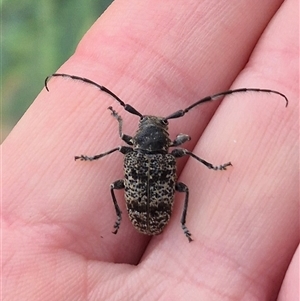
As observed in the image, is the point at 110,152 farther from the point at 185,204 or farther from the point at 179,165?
the point at 185,204

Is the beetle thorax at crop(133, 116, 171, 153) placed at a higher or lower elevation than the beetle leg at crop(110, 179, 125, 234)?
higher

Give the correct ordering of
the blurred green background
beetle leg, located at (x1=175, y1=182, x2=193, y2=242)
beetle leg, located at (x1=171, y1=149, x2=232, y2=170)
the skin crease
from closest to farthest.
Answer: the skin crease
beetle leg, located at (x1=175, y1=182, x2=193, y2=242)
beetle leg, located at (x1=171, y1=149, x2=232, y2=170)
the blurred green background

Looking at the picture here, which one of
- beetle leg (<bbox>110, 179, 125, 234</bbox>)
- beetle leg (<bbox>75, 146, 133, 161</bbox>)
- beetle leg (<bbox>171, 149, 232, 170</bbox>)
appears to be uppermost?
beetle leg (<bbox>171, 149, 232, 170</bbox>)

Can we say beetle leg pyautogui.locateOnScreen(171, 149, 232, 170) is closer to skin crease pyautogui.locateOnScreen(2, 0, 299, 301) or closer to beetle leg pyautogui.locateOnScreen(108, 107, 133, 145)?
skin crease pyautogui.locateOnScreen(2, 0, 299, 301)

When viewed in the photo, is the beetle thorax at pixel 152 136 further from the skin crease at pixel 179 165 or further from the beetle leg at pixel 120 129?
the skin crease at pixel 179 165

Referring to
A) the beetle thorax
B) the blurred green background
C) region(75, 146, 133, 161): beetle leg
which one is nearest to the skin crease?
region(75, 146, 133, 161): beetle leg

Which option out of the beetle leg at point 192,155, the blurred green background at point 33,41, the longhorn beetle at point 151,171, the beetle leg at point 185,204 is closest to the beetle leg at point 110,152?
the longhorn beetle at point 151,171

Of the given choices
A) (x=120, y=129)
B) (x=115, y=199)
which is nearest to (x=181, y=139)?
(x=120, y=129)
